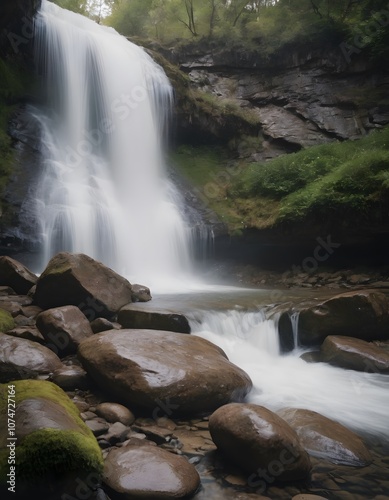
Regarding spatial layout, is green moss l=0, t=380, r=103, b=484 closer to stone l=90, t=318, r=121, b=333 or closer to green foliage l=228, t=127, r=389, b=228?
stone l=90, t=318, r=121, b=333

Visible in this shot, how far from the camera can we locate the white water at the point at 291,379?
455 cm

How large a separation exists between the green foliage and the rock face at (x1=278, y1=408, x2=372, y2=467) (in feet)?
23.3

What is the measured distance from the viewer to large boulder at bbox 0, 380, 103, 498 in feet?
7.48

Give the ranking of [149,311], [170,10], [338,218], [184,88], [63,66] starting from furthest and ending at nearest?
1. [170,10]
2. [184,88]
3. [63,66]
4. [338,218]
5. [149,311]

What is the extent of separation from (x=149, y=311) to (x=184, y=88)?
12589 mm

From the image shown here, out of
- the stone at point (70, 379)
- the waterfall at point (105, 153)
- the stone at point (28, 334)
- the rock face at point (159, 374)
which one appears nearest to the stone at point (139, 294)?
the waterfall at point (105, 153)

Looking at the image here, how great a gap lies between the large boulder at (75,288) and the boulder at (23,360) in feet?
5.19

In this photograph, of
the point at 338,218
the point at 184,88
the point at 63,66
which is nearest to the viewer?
the point at 338,218

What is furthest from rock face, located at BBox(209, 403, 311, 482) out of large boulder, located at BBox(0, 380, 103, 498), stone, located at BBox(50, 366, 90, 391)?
stone, located at BBox(50, 366, 90, 391)

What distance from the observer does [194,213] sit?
1328 centimetres

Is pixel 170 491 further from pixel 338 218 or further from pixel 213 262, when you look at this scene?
pixel 213 262

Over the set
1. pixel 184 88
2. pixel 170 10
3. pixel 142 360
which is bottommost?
pixel 142 360

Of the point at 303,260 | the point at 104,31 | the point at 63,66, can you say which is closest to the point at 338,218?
the point at 303,260

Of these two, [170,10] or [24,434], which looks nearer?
[24,434]
